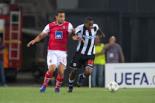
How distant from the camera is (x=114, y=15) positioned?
2994 cm

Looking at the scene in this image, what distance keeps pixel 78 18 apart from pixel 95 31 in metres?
9.60

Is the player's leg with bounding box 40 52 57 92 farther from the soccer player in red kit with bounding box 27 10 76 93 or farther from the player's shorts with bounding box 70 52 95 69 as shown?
the player's shorts with bounding box 70 52 95 69

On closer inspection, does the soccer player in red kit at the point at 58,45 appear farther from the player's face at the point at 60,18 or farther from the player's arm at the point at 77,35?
the player's arm at the point at 77,35

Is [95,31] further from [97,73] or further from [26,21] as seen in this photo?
[26,21]

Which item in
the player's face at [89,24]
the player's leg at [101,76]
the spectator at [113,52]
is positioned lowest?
the player's leg at [101,76]

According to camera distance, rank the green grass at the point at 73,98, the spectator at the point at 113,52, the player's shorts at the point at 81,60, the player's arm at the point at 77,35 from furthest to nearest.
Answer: the spectator at the point at 113,52 < the player's shorts at the point at 81,60 < the player's arm at the point at 77,35 < the green grass at the point at 73,98

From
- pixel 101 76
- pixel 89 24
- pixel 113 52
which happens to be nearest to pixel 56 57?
pixel 89 24

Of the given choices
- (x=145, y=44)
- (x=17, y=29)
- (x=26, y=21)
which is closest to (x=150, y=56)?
(x=145, y=44)

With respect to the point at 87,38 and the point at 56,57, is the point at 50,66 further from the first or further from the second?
the point at 87,38

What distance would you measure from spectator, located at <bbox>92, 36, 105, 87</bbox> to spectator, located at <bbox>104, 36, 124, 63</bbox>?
0.28 meters

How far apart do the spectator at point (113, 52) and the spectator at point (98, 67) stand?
280 millimetres

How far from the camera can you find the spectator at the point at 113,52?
2695 cm

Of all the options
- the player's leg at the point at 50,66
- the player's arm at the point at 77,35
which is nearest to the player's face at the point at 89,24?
the player's arm at the point at 77,35

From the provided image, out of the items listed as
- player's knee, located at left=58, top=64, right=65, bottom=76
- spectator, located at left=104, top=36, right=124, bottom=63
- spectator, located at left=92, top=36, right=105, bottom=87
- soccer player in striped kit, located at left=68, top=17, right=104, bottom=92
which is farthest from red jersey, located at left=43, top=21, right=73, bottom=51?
spectator, located at left=104, top=36, right=124, bottom=63
